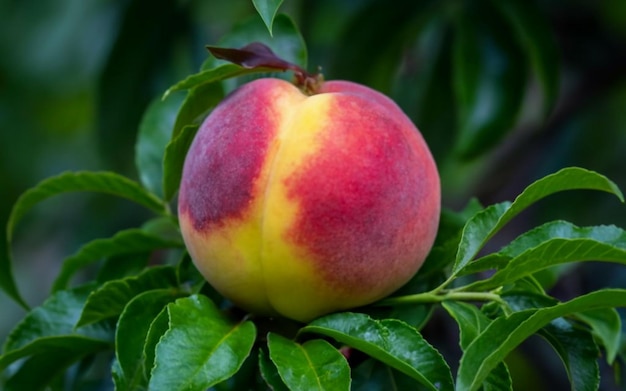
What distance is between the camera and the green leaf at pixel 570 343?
565 mm

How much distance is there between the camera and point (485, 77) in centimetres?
106

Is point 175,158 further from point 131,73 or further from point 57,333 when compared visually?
point 131,73

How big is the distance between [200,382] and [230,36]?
336mm

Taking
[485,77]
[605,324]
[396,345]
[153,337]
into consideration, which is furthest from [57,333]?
[485,77]

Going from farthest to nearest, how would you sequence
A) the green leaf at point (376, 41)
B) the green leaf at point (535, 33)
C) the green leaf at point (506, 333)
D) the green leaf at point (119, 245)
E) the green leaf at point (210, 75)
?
1. the green leaf at point (376, 41)
2. the green leaf at point (535, 33)
3. the green leaf at point (119, 245)
4. the green leaf at point (210, 75)
5. the green leaf at point (506, 333)

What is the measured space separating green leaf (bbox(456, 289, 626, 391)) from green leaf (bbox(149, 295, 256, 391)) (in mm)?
121

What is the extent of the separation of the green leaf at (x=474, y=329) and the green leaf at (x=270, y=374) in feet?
0.34

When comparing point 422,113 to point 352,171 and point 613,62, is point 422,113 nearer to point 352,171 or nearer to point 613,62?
point 613,62

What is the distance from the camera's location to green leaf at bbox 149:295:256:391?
0.50 m

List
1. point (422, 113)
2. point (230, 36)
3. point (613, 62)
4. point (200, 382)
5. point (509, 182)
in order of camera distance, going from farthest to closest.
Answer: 1. point (509, 182)
2. point (613, 62)
3. point (422, 113)
4. point (230, 36)
5. point (200, 382)

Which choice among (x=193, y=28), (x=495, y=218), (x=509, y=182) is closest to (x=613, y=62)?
(x=509, y=182)

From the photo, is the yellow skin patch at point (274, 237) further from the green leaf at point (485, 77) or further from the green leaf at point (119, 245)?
the green leaf at point (485, 77)

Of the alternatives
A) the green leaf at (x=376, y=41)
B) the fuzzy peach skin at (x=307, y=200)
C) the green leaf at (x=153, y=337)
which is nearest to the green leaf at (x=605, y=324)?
the fuzzy peach skin at (x=307, y=200)

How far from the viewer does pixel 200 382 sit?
506 mm
